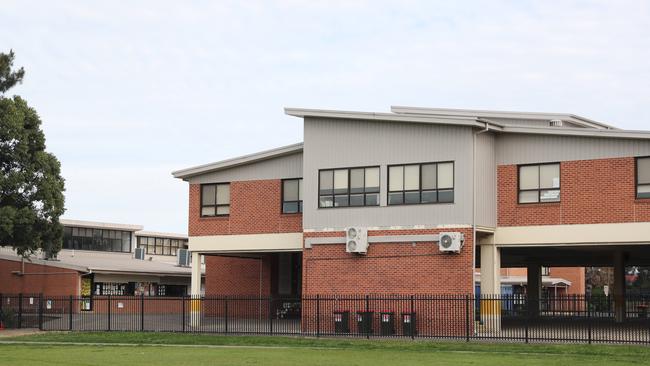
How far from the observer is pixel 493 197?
40.3 m

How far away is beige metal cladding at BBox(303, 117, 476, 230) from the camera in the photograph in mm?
39438

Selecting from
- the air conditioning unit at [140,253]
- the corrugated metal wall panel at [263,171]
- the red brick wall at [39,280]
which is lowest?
the red brick wall at [39,280]

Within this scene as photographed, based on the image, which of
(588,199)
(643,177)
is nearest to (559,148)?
(588,199)

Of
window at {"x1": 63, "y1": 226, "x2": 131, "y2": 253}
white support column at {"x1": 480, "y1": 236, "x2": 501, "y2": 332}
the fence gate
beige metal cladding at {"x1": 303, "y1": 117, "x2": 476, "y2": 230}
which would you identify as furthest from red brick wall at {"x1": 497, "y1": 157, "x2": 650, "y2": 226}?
window at {"x1": 63, "y1": 226, "x2": 131, "y2": 253}

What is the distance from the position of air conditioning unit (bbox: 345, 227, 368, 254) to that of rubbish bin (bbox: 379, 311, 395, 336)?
2793mm

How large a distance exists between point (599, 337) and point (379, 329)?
863cm

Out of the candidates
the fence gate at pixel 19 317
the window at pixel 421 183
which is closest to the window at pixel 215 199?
the fence gate at pixel 19 317

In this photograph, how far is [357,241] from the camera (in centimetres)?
4122

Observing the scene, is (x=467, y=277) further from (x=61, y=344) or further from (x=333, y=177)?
(x=61, y=344)

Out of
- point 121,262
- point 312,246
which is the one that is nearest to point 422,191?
point 312,246

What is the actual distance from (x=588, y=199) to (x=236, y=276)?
20.8 metres

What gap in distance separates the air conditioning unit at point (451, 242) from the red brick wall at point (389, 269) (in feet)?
0.83

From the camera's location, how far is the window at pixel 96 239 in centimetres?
6950

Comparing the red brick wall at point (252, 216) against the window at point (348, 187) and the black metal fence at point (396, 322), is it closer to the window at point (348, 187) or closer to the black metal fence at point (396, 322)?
the window at point (348, 187)
